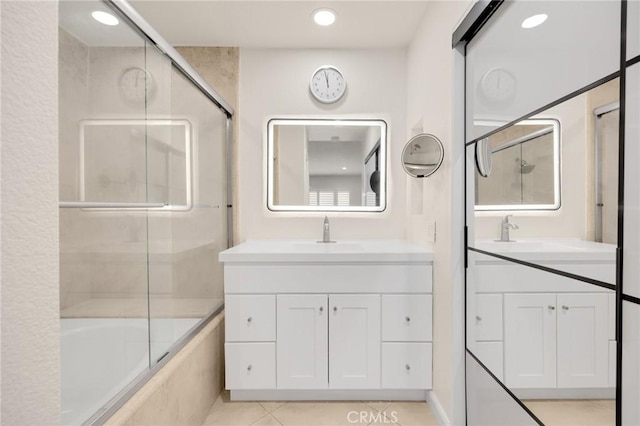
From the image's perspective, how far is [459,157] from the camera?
1.46 meters

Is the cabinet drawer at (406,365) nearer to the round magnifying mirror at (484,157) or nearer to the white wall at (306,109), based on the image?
the white wall at (306,109)

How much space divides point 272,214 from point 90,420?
1.58 m

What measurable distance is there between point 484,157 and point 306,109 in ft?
4.71

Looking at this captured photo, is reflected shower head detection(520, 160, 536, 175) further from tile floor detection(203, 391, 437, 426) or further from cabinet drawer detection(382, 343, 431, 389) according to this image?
tile floor detection(203, 391, 437, 426)

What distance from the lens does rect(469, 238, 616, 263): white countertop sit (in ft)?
2.49

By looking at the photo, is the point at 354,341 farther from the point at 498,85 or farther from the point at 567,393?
the point at 498,85

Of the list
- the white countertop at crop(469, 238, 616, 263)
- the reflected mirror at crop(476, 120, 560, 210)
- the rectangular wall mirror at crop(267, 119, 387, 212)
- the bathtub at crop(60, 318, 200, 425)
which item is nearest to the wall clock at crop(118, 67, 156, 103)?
the bathtub at crop(60, 318, 200, 425)

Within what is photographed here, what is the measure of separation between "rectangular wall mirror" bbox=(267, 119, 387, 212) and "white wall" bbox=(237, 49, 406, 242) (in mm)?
61

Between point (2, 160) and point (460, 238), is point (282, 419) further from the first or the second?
point (2, 160)

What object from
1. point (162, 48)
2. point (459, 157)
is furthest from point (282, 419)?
point (162, 48)

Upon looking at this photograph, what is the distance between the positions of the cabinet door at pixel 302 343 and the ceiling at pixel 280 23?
5.78ft

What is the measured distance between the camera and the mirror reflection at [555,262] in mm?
746

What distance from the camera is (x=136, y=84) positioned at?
1.27 metres

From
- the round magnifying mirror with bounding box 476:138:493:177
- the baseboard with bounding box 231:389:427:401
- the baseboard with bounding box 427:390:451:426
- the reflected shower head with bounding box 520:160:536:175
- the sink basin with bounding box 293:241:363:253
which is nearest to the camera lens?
the reflected shower head with bounding box 520:160:536:175
